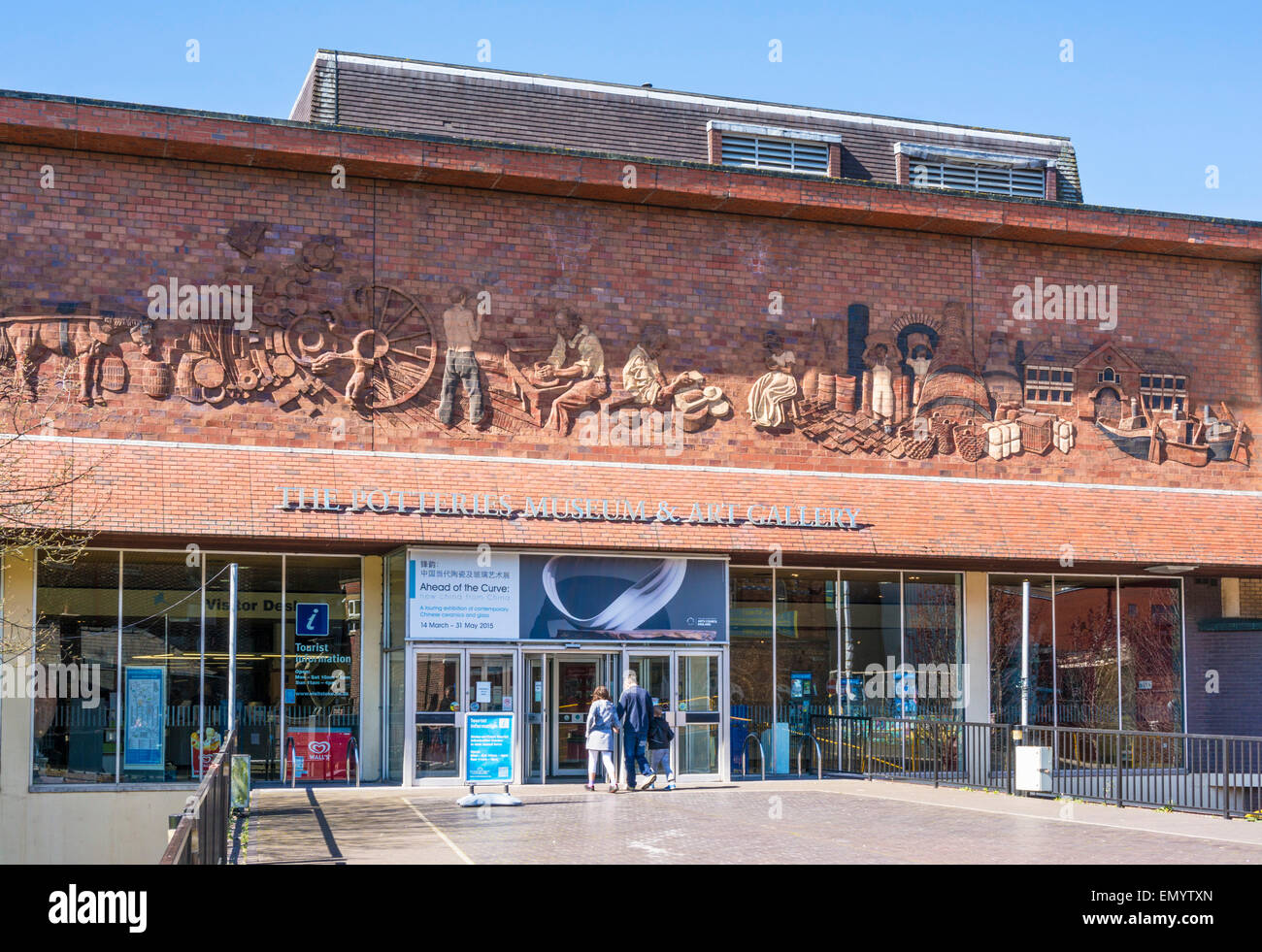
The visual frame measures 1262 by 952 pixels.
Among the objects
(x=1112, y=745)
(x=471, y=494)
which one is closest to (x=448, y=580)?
(x=471, y=494)

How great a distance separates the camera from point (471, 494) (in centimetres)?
2292

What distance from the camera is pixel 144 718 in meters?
22.5

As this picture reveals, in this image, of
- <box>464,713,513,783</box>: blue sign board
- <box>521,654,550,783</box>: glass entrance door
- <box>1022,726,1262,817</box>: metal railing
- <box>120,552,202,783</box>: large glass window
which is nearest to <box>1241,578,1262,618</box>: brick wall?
<box>1022,726,1262,817</box>: metal railing

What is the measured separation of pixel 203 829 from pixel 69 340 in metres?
14.4

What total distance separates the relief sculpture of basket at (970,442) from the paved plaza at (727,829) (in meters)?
7.08

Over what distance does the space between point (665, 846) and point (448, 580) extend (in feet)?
28.8

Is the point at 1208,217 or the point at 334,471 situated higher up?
the point at 1208,217

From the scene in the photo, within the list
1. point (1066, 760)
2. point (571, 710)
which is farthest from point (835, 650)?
point (571, 710)

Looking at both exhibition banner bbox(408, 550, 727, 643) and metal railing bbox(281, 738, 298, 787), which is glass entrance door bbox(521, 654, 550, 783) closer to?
exhibition banner bbox(408, 550, 727, 643)

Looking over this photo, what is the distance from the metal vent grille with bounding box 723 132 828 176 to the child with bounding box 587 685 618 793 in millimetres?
14000

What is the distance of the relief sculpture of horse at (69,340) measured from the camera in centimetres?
2128

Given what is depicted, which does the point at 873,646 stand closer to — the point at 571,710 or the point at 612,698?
the point at 612,698

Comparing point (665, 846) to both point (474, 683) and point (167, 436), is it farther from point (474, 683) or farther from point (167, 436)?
point (167, 436)

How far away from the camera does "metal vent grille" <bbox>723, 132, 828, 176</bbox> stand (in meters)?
30.7
